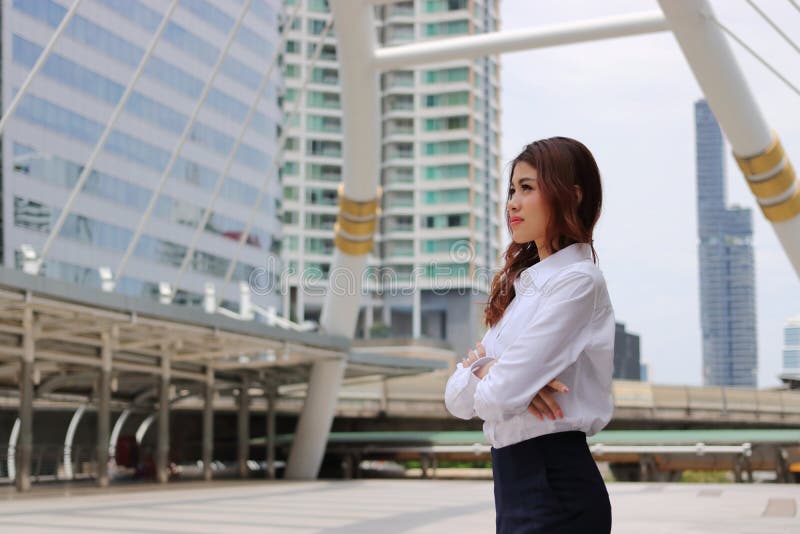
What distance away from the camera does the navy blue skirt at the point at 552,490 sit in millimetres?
2469

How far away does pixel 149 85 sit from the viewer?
65375 mm

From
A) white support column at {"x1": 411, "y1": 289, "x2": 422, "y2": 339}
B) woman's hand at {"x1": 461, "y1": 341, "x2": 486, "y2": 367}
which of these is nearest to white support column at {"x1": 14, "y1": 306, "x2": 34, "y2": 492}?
woman's hand at {"x1": 461, "y1": 341, "x2": 486, "y2": 367}

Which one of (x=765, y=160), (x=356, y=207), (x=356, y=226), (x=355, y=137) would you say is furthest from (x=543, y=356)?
(x=356, y=226)

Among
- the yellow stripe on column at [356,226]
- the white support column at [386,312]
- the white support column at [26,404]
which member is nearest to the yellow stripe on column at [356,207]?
the yellow stripe on column at [356,226]

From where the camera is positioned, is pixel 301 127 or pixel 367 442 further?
pixel 301 127

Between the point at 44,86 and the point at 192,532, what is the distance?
Result: 4748 centimetres

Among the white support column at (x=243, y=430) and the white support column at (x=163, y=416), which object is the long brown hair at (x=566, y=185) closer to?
the white support column at (x=163, y=416)

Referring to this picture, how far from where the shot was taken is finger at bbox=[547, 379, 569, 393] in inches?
97.2

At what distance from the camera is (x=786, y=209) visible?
15445 mm

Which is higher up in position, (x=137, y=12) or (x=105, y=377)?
(x=137, y=12)

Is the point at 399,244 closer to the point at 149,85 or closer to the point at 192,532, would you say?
the point at 149,85

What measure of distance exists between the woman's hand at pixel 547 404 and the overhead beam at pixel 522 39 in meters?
14.1

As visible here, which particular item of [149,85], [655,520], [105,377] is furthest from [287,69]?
[655,520]

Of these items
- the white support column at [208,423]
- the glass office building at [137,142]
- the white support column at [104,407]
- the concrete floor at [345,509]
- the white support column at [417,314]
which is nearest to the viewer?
the concrete floor at [345,509]
